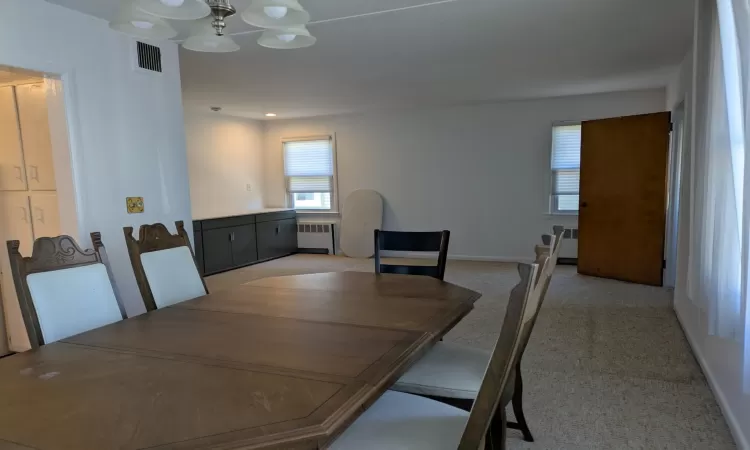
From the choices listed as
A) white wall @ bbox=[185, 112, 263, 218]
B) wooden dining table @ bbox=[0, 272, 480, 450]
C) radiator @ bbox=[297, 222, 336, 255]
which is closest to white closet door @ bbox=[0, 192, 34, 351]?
wooden dining table @ bbox=[0, 272, 480, 450]

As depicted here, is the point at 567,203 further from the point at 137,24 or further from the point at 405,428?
the point at 137,24

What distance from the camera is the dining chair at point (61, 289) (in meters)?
1.72

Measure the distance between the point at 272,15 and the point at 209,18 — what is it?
492mm

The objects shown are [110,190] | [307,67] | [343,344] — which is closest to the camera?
[343,344]

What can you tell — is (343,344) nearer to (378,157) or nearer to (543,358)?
(543,358)

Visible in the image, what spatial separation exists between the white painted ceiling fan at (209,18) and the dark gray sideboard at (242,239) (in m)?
4.00

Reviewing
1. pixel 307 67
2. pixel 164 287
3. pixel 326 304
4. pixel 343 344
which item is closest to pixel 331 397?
pixel 343 344

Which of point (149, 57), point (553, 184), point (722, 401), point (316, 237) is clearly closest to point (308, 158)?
point (316, 237)

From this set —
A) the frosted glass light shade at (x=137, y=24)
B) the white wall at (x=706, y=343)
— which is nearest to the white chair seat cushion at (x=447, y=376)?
the white wall at (x=706, y=343)

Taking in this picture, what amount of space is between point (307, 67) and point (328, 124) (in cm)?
329

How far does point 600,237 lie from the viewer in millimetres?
5426

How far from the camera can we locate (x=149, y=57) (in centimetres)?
329

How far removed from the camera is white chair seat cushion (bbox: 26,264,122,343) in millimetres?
1748

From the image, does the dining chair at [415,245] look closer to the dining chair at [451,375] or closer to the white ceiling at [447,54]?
the dining chair at [451,375]
